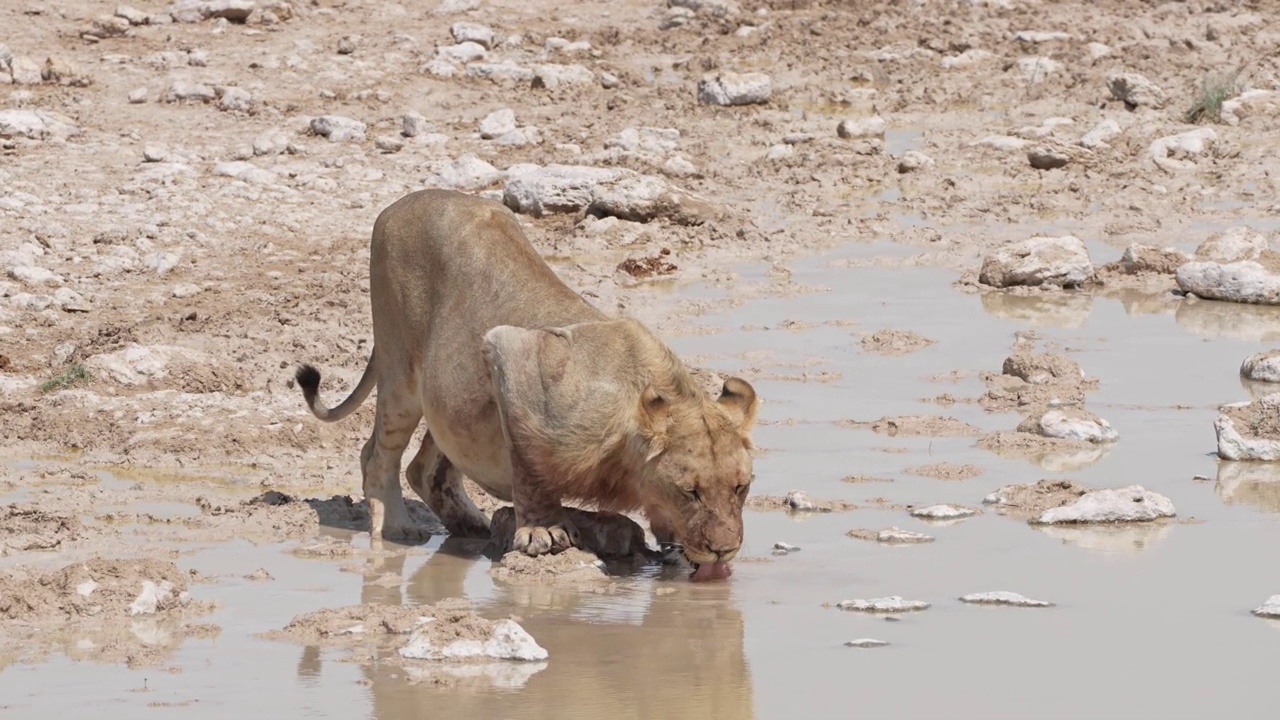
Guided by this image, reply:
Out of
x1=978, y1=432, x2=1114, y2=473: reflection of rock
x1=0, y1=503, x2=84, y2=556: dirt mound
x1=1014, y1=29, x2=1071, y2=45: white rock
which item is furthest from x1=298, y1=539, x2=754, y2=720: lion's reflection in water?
x1=1014, y1=29, x2=1071, y2=45: white rock

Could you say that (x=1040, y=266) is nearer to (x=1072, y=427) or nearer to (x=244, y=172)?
(x=1072, y=427)

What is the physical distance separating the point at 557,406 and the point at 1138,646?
244 centimetres

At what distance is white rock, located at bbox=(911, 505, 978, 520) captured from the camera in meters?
8.37

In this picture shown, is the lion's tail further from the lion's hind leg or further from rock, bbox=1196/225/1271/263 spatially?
rock, bbox=1196/225/1271/263

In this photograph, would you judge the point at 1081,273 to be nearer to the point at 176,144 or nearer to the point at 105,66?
the point at 176,144

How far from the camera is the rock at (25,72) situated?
19.6 metres

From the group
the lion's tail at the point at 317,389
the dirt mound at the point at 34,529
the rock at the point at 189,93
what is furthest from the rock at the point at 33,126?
the dirt mound at the point at 34,529

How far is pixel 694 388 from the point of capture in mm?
7559

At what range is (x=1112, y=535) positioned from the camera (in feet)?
26.0

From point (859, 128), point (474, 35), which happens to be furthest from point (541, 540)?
point (474, 35)

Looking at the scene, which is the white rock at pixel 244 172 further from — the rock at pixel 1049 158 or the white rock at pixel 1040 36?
the white rock at pixel 1040 36

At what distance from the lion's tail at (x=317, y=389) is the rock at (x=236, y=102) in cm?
1021

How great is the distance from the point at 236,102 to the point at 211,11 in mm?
3648

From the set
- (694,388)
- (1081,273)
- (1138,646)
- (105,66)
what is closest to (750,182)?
(1081,273)
